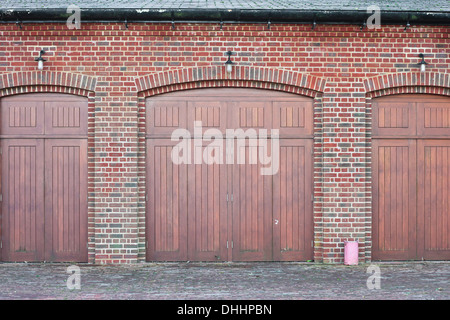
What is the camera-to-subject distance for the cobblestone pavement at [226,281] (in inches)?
324

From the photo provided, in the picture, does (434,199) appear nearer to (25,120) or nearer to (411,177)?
(411,177)

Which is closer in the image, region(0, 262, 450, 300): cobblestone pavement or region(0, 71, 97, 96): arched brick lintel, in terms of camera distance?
region(0, 262, 450, 300): cobblestone pavement

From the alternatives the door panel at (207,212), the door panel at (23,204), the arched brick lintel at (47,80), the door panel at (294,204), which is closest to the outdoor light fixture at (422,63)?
the door panel at (294,204)

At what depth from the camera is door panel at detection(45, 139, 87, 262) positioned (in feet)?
35.9

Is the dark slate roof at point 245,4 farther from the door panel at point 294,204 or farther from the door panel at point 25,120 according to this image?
the door panel at point 294,204

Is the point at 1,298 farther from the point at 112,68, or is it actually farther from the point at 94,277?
the point at 112,68

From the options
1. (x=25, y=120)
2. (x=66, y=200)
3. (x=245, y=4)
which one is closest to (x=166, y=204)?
(x=66, y=200)

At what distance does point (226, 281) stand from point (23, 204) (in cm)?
411

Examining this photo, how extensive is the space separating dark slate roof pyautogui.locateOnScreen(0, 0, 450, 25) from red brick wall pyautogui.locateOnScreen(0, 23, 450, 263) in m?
0.23

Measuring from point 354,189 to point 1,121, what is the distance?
20.8ft

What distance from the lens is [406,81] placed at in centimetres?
1084

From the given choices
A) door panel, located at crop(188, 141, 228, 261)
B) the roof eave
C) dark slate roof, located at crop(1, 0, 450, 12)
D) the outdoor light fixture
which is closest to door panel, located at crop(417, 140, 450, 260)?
the outdoor light fixture

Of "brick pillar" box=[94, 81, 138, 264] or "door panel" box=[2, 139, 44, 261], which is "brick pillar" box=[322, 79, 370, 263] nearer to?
"brick pillar" box=[94, 81, 138, 264]

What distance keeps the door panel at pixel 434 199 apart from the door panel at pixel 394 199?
134 mm
